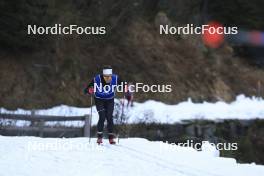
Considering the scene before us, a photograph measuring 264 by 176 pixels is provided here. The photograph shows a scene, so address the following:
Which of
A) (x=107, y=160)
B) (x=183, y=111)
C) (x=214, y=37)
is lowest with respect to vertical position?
(x=107, y=160)

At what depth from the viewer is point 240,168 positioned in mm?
11203

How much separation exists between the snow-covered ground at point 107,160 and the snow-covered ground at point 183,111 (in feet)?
27.2

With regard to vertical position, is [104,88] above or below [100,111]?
above

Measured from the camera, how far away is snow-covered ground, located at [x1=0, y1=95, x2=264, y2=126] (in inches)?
918

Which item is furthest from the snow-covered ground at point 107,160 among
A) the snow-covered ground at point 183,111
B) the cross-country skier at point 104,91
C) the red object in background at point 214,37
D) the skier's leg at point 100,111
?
the red object in background at point 214,37

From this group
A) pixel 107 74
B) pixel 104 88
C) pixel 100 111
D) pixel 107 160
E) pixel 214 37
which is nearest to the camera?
pixel 107 160

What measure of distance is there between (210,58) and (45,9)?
44.1 ft

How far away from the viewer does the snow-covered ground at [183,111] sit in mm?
23314

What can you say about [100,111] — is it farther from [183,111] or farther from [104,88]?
[183,111]

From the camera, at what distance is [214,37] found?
119 feet

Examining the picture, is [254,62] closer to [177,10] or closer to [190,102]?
[177,10]

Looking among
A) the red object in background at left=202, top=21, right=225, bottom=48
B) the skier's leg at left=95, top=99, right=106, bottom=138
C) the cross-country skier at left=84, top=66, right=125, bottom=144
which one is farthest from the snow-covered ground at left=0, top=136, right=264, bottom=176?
the red object in background at left=202, top=21, right=225, bottom=48

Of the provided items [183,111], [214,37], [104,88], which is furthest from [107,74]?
[214,37]

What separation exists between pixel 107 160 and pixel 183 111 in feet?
54.5
